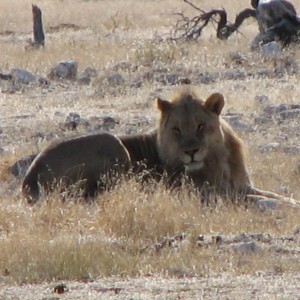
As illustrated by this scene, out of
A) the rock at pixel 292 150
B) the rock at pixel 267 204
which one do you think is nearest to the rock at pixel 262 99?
the rock at pixel 292 150

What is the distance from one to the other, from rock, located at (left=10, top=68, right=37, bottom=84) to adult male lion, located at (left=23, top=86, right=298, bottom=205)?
8.02 m

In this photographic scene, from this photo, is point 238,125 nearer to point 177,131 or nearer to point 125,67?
point 177,131

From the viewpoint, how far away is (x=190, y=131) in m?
10.6

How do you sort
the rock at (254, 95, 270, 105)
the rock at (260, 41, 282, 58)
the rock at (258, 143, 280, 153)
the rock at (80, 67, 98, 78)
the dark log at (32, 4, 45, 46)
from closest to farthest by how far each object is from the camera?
1. the rock at (258, 143, 280, 153)
2. the rock at (254, 95, 270, 105)
3. the rock at (80, 67, 98, 78)
4. the rock at (260, 41, 282, 58)
5. the dark log at (32, 4, 45, 46)

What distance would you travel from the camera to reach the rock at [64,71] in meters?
19.2

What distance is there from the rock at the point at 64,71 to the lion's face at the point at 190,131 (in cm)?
853

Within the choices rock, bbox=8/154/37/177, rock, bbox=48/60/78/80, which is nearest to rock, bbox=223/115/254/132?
rock, bbox=8/154/37/177

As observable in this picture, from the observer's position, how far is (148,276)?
718cm

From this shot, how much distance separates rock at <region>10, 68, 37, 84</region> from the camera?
18.7 meters

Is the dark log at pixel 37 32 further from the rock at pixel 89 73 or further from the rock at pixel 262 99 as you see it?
the rock at pixel 262 99

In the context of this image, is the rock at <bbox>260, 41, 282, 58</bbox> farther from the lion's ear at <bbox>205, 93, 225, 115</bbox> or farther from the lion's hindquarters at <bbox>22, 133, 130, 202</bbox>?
the lion's hindquarters at <bbox>22, 133, 130, 202</bbox>

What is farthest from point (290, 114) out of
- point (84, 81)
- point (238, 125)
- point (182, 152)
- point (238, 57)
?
point (238, 57)

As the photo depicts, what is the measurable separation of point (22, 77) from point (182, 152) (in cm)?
862

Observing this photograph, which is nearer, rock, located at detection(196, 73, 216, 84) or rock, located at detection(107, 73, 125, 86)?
rock, located at detection(196, 73, 216, 84)
